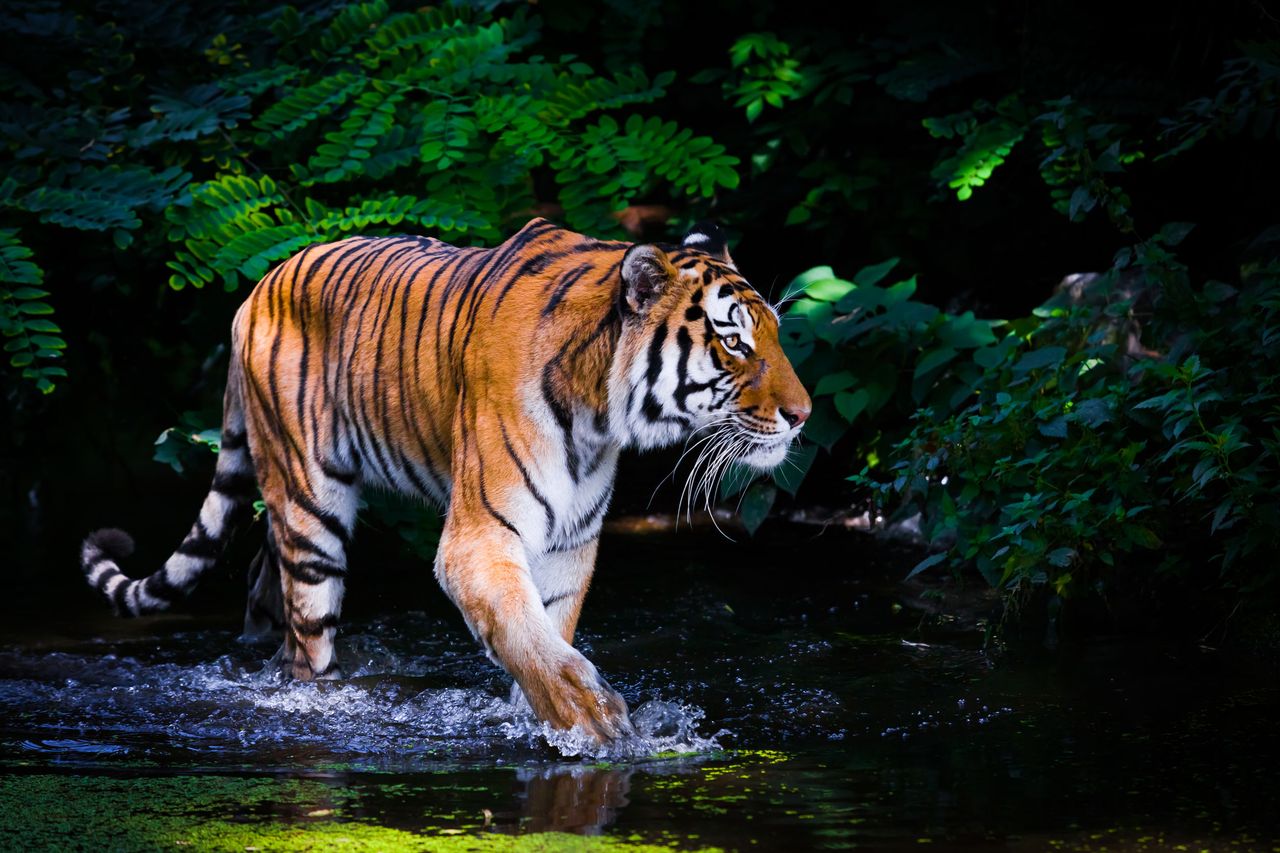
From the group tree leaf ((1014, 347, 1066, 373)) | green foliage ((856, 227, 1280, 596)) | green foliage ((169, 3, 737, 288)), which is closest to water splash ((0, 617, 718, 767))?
green foliage ((856, 227, 1280, 596))

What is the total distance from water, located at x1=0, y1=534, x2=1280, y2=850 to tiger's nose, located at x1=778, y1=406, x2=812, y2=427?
84 cm

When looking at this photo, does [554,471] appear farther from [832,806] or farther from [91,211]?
[91,211]

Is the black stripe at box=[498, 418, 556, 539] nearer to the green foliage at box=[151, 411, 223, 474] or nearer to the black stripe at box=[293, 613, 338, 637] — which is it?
the black stripe at box=[293, 613, 338, 637]

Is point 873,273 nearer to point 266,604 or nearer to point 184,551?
point 266,604

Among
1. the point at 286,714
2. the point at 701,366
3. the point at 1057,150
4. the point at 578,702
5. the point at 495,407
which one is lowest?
the point at 286,714

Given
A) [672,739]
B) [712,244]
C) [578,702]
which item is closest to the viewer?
[578,702]

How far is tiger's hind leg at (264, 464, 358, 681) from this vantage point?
4738 mm

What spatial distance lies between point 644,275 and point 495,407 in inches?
22.5

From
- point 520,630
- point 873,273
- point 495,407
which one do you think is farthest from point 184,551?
point 873,273

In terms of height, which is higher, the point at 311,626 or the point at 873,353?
the point at 873,353

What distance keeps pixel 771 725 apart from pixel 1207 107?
9.67ft

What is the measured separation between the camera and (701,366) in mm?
3949

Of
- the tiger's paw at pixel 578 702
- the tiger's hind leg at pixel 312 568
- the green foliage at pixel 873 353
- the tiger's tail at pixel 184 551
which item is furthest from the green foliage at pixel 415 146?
the tiger's paw at pixel 578 702

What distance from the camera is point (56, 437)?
7328 millimetres
